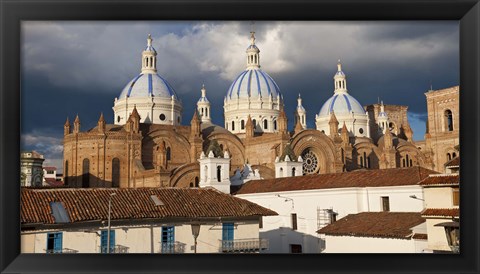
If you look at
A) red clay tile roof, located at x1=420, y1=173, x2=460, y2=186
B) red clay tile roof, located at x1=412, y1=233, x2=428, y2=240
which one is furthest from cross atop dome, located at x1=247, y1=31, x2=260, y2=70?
red clay tile roof, located at x1=420, y1=173, x2=460, y2=186

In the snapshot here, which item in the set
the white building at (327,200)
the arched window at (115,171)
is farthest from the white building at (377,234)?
the arched window at (115,171)

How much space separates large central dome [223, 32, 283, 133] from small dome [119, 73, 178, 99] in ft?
23.1

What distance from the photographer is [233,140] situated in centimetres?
3606

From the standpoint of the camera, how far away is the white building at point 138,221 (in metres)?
11.5

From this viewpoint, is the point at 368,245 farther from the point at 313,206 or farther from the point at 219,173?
the point at 219,173

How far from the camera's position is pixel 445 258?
4.12 m

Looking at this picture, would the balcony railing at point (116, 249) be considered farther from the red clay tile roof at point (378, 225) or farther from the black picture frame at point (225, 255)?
the black picture frame at point (225, 255)

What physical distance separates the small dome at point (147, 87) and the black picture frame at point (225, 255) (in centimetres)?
3299

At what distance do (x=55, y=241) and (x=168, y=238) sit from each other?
8.74ft

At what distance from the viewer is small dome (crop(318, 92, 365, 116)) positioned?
4911cm

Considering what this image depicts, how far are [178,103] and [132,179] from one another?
8910 mm

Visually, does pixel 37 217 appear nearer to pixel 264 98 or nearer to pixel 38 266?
pixel 38 266

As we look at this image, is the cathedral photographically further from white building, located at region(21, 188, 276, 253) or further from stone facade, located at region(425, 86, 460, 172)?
white building, located at region(21, 188, 276, 253)
